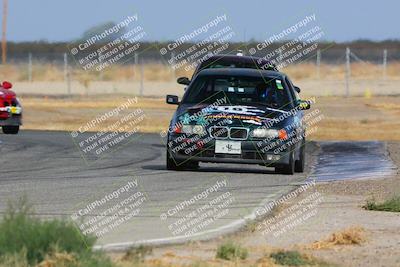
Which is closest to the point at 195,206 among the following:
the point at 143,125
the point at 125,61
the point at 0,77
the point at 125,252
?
the point at 125,252

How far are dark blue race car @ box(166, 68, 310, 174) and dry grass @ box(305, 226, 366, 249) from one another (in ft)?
22.2

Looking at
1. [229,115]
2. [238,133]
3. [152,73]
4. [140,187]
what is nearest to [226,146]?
[238,133]

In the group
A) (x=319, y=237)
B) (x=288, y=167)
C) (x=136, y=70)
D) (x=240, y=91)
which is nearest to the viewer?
(x=319, y=237)

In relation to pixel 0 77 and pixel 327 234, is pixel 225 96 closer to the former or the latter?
pixel 327 234

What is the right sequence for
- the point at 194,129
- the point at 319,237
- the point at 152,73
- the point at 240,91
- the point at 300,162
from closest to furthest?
the point at 319,237 → the point at 194,129 → the point at 240,91 → the point at 300,162 → the point at 152,73

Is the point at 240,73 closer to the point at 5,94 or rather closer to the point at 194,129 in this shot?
the point at 194,129

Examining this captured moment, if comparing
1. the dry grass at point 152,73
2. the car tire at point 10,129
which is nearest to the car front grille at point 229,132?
the car tire at point 10,129

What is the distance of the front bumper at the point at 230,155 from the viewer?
716 inches

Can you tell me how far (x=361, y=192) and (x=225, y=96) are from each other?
3552 millimetres

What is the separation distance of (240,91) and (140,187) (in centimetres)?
384

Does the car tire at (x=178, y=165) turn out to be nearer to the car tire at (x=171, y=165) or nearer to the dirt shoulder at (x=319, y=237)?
the car tire at (x=171, y=165)

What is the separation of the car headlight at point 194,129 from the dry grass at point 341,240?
6740 mm

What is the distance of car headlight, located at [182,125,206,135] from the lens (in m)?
18.1

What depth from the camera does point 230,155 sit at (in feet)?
59.9
